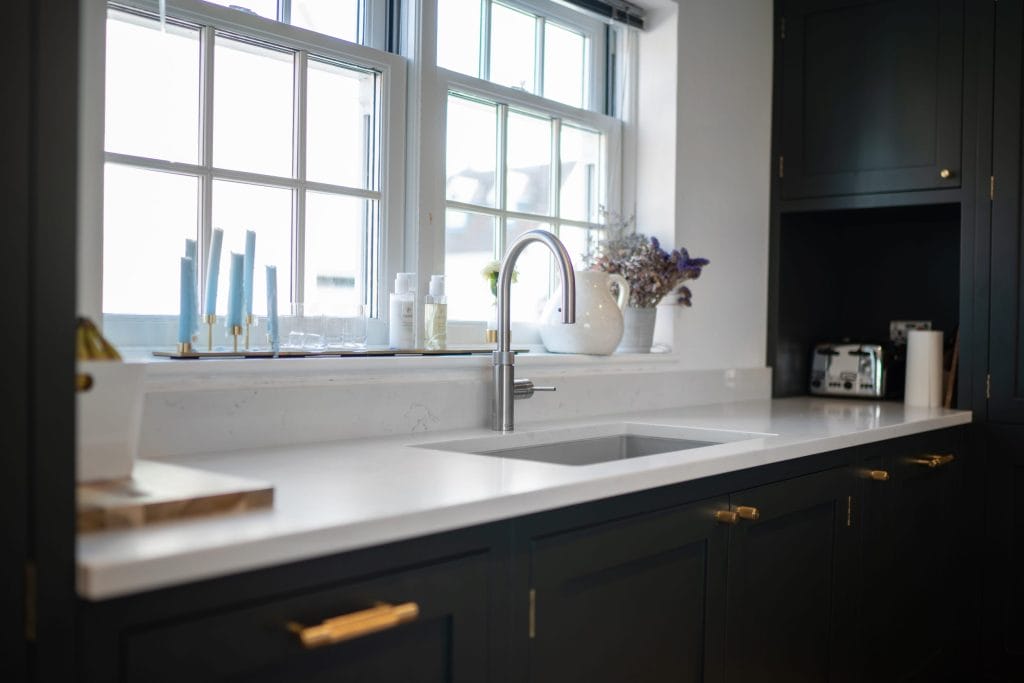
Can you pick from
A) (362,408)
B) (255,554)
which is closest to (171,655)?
(255,554)

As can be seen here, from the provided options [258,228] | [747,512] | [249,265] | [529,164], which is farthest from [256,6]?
[747,512]

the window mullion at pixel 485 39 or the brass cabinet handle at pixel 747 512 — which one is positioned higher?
the window mullion at pixel 485 39

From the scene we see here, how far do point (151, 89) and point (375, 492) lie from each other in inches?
38.7

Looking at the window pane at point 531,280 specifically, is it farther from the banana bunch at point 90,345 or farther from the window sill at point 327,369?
the banana bunch at point 90,345

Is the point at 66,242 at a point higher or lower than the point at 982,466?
higher

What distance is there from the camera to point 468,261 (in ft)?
8.31

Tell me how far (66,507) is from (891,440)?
6.86ft

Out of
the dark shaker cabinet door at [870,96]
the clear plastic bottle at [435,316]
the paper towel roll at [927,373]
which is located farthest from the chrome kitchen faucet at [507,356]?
the dark shaker cabinet door at [870,96]

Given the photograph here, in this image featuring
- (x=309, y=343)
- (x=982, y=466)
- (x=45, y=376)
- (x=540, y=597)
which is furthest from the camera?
(x=982, y=466)

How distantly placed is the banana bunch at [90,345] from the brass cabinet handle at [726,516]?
1.10m

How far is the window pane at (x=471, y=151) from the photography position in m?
2.49

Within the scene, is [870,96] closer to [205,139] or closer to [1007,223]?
[1007,223]

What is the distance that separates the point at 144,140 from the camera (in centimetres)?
184

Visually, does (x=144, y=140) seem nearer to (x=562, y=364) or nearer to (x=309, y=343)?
(x=309, y=343)
